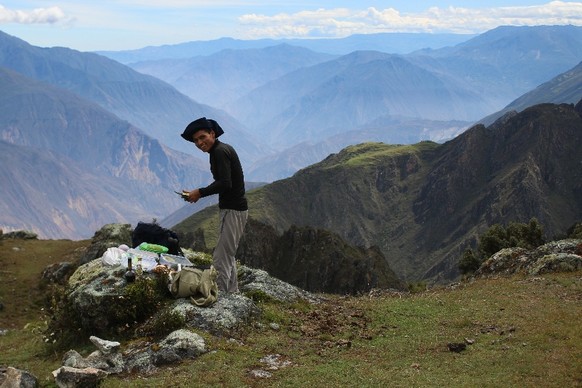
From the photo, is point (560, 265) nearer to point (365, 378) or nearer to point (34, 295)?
point (365, 378)

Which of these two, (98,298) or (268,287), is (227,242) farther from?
(98,298)

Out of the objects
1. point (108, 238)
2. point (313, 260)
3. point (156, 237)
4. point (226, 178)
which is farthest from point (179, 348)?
point (313, 260)

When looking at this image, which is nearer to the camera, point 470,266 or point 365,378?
point 365,378

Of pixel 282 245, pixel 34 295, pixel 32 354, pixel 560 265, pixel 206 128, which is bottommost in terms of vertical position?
pixel 282 245

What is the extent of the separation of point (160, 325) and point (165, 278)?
2046 mm

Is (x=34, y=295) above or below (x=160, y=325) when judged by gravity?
below

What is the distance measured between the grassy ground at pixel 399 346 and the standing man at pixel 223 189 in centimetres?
215

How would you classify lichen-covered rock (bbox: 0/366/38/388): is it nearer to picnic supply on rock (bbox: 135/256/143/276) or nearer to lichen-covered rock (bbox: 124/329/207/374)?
lichen-covered rock (bbox: 124/329/207/374)

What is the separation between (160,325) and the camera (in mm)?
16359

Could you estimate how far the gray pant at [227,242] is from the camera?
17.3 m

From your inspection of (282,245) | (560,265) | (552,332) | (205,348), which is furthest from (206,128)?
(282,245)

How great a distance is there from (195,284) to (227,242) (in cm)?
156

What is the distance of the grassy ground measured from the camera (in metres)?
13.5

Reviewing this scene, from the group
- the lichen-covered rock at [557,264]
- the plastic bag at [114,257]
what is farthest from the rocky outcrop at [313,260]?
the plastic bag at [114,257]
